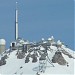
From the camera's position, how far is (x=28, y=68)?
91625 millimetres

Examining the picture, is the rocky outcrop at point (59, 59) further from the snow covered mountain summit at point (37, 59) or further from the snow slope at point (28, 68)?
the snow slope at point (28, 68)

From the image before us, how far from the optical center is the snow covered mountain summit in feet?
294

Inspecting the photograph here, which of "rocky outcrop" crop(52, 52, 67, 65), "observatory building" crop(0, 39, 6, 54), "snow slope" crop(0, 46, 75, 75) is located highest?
"observatory building" crop(0, 39, 6, 54)

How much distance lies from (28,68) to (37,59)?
19.2ft

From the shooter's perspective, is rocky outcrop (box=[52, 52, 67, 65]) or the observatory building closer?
rocky outcrop (box=[52, 52, 67, 65])

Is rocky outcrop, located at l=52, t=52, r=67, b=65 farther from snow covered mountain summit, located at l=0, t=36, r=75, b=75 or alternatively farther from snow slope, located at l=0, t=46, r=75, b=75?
snow slope, located at l=0, t=46, r=75, b=75

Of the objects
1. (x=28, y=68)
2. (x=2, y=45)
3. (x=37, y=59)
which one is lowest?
(x=28, y=68)

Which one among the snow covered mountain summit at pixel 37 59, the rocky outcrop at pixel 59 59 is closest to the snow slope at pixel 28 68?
the snow covered mountain summit at pixel 37 59

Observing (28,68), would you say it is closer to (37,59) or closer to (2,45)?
(37,59)

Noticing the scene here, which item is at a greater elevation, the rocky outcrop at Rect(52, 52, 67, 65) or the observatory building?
the observatory building

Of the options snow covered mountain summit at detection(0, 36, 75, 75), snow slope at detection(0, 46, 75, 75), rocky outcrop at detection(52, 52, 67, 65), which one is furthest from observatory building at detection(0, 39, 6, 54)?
rocky outcrop at detection(52, 52, 67, 65)

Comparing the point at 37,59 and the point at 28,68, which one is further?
the point at 37,59

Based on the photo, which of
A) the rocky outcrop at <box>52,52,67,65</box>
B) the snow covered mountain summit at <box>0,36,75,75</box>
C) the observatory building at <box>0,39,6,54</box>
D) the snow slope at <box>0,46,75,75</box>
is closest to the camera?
the snow slope at <box>0,46,75,75</box>

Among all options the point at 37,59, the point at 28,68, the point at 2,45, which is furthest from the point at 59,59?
the point at 2,45
